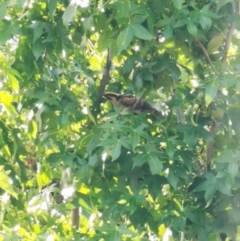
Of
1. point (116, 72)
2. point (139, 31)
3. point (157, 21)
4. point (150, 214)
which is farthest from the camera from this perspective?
point (116, 72)

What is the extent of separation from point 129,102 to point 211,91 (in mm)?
610

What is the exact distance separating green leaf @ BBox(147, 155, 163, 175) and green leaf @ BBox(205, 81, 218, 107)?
0.26 metres

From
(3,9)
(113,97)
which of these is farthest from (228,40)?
(3,9)

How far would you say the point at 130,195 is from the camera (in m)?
2.23

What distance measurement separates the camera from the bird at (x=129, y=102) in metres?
2.51

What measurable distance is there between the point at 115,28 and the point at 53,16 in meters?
0.23

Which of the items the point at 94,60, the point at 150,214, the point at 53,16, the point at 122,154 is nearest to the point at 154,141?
the point at 122,154

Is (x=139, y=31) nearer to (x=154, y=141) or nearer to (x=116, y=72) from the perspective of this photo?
(x=154, y=141)

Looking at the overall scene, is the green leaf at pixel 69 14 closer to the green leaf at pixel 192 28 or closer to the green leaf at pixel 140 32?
the green leaf at pixel 140 32

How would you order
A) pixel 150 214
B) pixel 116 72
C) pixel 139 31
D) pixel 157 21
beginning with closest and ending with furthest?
pixel 139 31
pixel 157 21
pixel 150 214
pixel 116 72

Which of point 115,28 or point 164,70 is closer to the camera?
point 115,28

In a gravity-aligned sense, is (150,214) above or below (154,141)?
below

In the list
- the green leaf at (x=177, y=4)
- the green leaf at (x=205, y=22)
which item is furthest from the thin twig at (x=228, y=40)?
the green leaf at (x=177, y=4)

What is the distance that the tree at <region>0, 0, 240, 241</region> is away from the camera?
211 centimetres
